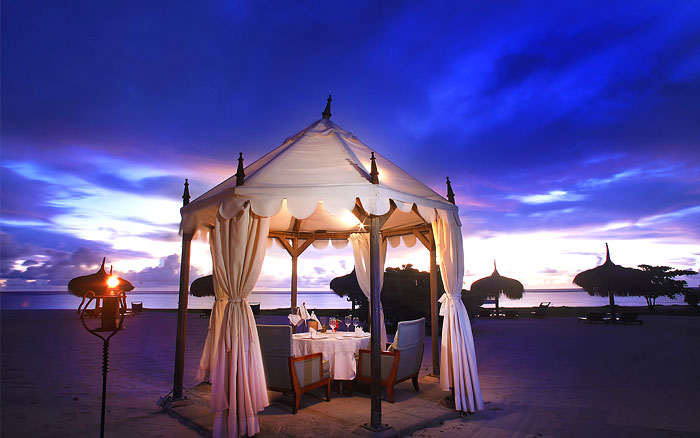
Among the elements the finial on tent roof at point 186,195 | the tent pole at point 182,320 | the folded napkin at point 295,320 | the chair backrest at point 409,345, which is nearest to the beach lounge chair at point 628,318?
the chair backrest at point 409,345

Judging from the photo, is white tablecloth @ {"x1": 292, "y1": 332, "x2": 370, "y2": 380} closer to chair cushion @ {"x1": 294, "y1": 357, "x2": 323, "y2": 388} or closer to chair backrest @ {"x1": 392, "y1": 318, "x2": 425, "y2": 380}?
chair cushion @ {"x1": 294, "y1": 357, "x2": 323, "y2": 388}

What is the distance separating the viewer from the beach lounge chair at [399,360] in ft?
16.0

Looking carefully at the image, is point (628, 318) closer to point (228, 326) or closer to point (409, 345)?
point (409, 345)

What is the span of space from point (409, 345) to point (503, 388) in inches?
70.2

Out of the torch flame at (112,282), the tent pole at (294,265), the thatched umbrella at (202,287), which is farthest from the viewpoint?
the thatched umbrella at (202,287)

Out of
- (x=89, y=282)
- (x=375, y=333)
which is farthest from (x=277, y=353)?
(x=89, y=282)

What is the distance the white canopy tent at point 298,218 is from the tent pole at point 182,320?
1 centimetres

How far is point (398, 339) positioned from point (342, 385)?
1.15 metres

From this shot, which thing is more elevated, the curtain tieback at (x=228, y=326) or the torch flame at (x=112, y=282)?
the torch flame at (x=112, y=282)

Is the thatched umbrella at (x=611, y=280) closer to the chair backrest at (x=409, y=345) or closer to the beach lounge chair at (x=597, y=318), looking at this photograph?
the beach lounge chair at (x=597, y=318)

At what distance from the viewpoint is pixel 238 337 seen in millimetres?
3777

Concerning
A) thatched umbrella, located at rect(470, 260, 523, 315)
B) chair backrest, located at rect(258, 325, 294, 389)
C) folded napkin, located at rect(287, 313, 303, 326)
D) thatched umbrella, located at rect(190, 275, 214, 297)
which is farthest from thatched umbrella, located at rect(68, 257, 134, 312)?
thatched umbrella, located at rect(470, 260, 523, 315)

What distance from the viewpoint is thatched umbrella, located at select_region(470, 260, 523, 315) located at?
21.6 metres

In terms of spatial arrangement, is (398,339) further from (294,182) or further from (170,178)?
(170,178)
